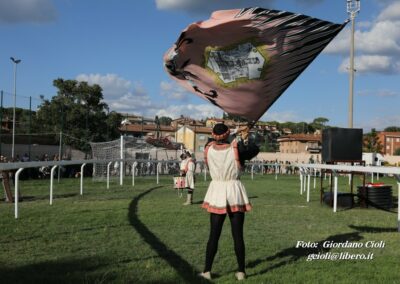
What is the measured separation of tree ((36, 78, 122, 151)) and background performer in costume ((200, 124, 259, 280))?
2664 centimetres

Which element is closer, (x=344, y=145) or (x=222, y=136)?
(x=222, y=136)

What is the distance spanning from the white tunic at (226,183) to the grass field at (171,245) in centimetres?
85

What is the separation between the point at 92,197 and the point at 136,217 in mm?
5825

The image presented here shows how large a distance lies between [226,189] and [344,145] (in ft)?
32.0

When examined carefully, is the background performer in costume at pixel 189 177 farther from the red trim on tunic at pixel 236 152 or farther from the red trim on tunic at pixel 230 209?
the red trim on tunic at pixel 236 152

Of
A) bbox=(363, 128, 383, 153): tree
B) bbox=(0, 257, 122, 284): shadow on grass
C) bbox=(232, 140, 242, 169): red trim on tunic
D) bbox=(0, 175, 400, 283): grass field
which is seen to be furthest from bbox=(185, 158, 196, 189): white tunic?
bbox=(363, 128, 383, 153): tree

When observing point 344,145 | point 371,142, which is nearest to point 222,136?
point 344,145

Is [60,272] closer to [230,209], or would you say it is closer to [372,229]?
[230,209]

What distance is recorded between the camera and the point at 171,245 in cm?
809

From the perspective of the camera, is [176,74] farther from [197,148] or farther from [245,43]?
[197,148]

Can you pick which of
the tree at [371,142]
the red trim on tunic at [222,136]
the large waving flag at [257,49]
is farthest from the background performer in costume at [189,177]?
the tree at [371,142]

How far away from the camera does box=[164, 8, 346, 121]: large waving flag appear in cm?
557

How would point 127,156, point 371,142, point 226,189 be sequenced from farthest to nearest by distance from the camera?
point 371,142, point 127,156, point 226,189

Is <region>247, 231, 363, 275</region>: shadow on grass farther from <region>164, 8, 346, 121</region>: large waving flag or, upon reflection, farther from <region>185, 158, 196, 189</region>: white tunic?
<region>185, 158, 196, 189</region>: white tunic
